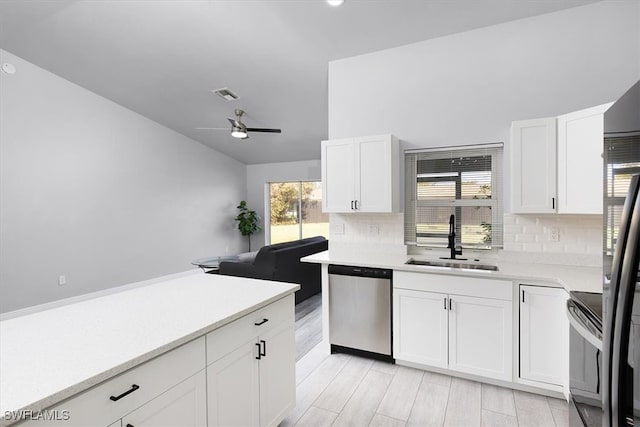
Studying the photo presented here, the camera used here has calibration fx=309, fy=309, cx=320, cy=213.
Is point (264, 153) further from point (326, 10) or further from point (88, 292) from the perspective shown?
point (326, 10)

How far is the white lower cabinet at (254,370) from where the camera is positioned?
138 centimetres

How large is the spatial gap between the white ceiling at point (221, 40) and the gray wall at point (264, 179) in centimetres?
231

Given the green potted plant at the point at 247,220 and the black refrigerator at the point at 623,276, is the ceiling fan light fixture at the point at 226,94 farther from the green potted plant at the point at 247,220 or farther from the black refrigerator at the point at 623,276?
the black refrigerator at the point at 623,276

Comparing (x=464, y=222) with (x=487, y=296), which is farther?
(x=464, y=222)

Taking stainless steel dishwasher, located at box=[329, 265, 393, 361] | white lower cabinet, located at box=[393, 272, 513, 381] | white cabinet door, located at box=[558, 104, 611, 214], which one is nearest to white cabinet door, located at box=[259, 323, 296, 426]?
stainless steel dishwasher, located at box=[329, 265, 393, 361]

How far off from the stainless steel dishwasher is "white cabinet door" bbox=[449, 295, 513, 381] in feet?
1.76

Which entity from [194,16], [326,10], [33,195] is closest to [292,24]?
[326,10]

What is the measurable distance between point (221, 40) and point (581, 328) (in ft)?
13.0

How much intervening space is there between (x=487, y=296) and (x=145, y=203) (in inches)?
225

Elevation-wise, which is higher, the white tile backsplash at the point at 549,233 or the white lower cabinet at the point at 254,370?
the white tile backsplash at the point at 549,233

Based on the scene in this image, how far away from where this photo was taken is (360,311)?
9.29ft

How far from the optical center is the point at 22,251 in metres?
4.15

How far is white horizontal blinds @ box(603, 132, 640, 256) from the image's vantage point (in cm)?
80

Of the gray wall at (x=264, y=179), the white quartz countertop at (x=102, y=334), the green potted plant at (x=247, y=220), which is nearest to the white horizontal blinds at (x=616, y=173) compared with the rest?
the white quartz countertop at (x=102, y=334)
